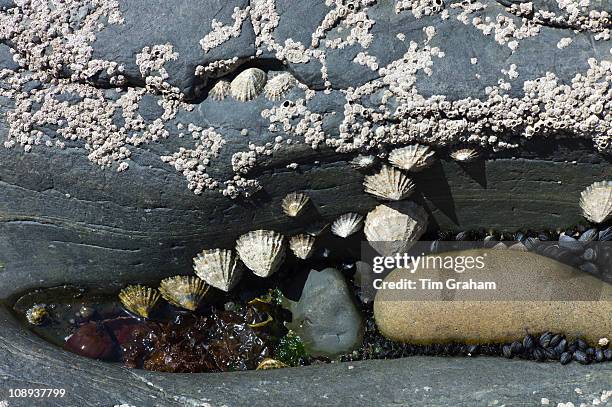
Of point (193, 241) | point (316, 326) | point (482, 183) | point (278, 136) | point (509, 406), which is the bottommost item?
point (509, 406)

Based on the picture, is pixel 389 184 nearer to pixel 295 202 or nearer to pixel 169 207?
pixel 295 202

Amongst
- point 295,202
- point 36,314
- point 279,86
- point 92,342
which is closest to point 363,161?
point 295,202

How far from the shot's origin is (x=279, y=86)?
3588 mm

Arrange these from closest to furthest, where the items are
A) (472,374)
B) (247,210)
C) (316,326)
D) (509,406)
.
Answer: (509,406), (472,374), (247,210), (316,326)

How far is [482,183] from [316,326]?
145cm

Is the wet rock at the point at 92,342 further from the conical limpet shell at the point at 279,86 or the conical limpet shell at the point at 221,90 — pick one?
the conical limpet shell at the point at 279,86

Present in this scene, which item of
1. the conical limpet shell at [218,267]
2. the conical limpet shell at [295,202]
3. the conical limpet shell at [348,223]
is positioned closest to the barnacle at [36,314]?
the conical limpet shell at [218,267]

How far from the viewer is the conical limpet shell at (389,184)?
3.77 m

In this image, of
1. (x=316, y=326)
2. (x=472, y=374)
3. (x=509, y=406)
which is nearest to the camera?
(x=509, y=406)

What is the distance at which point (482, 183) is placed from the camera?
3.94m

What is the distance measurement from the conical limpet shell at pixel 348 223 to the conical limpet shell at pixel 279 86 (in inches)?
36.1

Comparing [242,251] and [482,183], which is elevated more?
[482,183]

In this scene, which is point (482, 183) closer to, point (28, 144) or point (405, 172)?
point (405, 172)

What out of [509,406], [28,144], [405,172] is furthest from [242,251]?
[509,406]
